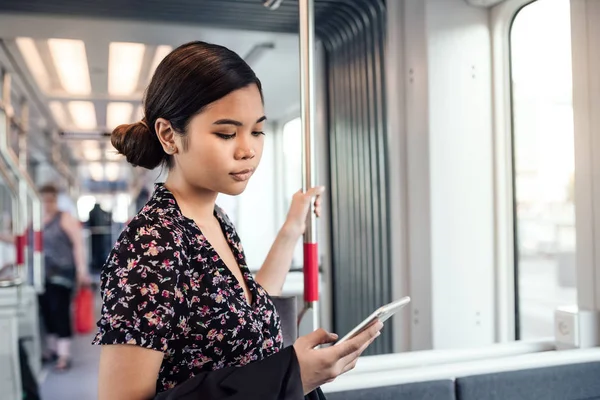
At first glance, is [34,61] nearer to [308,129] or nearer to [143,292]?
[308,129]

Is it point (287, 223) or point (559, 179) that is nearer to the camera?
point (287, 223)

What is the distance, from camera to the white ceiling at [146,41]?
3240 mm

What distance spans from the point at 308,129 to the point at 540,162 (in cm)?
148

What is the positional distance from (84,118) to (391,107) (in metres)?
6.81

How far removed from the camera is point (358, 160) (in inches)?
127

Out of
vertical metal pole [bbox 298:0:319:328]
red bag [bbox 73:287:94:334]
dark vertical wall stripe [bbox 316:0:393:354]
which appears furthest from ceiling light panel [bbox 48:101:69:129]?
vertical metal pole [bbox 298:0:319:328]

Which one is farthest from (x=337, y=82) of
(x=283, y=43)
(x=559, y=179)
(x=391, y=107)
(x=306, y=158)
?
(x=306, y=158)

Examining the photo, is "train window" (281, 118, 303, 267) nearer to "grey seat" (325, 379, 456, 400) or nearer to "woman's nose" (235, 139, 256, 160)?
"grey seat" (325, 379, 456, 400)

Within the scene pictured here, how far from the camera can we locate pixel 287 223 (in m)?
1.73

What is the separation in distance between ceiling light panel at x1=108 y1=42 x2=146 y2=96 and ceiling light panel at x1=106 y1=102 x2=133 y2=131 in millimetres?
762

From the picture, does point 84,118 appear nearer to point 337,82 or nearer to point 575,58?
point 337,82

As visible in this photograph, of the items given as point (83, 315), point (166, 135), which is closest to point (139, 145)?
point (166, 135)

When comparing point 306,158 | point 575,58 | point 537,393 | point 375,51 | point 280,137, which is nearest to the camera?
point 306,158

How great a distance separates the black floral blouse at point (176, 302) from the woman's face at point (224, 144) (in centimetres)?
9
